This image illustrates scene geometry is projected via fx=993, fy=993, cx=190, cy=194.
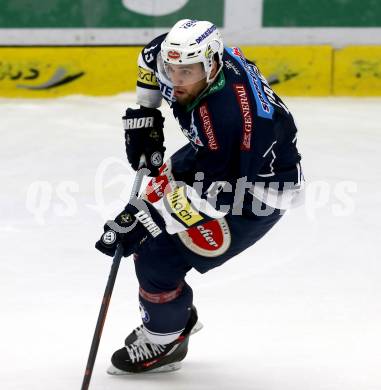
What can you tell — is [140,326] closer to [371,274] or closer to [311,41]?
[371,274]

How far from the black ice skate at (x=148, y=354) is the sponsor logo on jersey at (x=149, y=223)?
529 millimetres

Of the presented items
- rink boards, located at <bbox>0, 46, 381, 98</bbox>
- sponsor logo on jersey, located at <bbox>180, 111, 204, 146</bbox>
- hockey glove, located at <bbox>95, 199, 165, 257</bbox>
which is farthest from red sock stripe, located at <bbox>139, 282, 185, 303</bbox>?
rink boards, located at <bbox>0, 46, 381, 98</bbox>

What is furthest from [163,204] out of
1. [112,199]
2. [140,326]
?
[112,199]

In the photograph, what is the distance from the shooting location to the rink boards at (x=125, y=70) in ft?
22.1

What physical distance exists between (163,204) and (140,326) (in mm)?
614

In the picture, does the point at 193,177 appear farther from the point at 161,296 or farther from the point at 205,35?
the point at 205,35

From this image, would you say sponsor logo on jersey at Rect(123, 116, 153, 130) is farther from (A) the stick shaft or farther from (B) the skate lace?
(B) the skate lace

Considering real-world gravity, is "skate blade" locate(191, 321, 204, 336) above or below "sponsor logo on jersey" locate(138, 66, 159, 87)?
below

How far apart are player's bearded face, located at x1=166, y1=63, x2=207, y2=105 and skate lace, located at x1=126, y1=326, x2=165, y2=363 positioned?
2.80 ft

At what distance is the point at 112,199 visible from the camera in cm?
488

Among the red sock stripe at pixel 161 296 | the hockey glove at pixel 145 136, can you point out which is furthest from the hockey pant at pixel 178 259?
the hockey glove at pixel 145 136

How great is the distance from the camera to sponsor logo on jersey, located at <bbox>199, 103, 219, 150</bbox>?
2.69 meters

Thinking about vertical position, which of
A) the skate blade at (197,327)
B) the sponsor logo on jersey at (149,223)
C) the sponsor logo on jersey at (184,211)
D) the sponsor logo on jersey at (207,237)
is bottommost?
the skate blade at (197,327)

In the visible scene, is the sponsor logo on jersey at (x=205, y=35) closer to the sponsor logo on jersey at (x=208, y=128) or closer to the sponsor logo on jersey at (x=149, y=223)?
the sponsor logo on jersey at (x=208, y=128)
